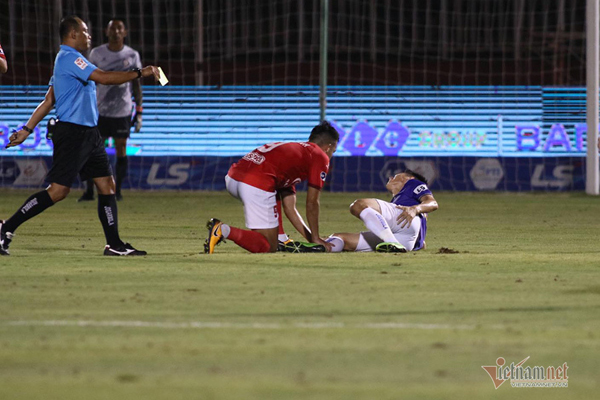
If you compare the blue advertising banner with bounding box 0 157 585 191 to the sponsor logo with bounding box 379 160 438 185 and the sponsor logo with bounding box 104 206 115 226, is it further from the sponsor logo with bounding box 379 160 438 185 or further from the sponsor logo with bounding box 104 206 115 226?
the sponsor logo with bounding box 104 206 115 226

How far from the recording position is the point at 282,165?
8625 mm

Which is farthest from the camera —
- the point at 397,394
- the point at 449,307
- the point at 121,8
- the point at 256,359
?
the point at 121,8

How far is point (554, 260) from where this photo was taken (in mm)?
7867

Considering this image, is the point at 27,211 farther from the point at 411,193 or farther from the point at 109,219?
the point at 411,193

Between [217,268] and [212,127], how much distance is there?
478 inches

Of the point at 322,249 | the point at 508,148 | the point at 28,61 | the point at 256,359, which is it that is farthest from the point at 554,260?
the point at 28,61

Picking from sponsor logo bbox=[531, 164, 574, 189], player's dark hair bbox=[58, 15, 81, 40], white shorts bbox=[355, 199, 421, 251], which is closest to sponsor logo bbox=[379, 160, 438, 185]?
sponsor logo bbox=[531, 164, 574, 189]

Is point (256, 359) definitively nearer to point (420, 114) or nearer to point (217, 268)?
point (217, 268)

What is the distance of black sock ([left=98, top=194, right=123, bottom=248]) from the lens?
8211 millimetres

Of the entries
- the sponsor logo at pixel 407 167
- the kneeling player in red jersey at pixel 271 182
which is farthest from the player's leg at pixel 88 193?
the kneeling player in red jersey at pixel 271 182

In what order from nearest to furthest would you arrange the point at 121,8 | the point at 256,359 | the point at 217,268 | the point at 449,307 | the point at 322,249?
the point at 256,359 < the point at 449,307 < the point at 217,268 < the point at 322,249 < the point at 121,8

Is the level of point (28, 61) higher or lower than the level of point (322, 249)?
higher

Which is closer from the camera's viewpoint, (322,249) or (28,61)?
(322,249)

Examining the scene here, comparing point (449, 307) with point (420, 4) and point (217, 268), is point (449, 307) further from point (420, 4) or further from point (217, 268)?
point (420, 4)
